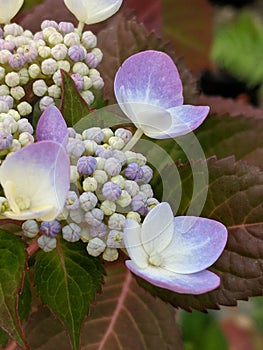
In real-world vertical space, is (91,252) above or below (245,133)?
above

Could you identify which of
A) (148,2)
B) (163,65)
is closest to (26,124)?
(163,65)

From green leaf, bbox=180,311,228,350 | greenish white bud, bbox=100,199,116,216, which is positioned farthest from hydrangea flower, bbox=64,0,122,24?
green leaf, bbox=180,311,228,350

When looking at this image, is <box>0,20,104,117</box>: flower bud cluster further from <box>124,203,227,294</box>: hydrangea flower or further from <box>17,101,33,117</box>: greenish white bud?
<box>124,203,227,294</box>: hydrangea flower

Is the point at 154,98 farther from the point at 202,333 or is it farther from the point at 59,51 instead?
the point at 202,333

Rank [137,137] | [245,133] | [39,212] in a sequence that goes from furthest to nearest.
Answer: [245,133], [137,137], [39,212]

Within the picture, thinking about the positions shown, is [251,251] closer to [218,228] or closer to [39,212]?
[218,228]

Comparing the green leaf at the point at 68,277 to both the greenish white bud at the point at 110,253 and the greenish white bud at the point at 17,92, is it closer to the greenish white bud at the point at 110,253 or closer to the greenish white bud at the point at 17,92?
the greenish white bud at the point at 110,253
